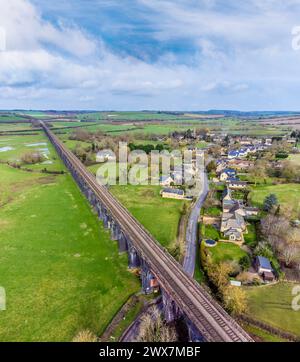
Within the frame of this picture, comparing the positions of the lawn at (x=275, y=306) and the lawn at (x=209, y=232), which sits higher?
the lawn at (x=209, y=232)

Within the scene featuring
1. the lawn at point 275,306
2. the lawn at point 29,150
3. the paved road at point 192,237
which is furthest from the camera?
the lawn at point 29,150

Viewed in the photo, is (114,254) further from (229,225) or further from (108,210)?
(229,225)

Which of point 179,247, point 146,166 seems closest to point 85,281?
point 179,247

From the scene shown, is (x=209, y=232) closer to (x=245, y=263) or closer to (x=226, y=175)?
(x=245, y=263)

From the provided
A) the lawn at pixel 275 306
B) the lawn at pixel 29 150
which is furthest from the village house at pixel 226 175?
the lawn at pixel 29 150

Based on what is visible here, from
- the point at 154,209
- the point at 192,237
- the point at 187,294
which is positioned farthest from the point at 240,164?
the point at 187,294

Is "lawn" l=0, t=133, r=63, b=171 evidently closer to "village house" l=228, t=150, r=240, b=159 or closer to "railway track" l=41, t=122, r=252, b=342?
"village house" l=228, t=150, r=240, b=159

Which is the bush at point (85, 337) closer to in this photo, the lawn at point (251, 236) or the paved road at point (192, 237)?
the paved road at point (192, 237)
